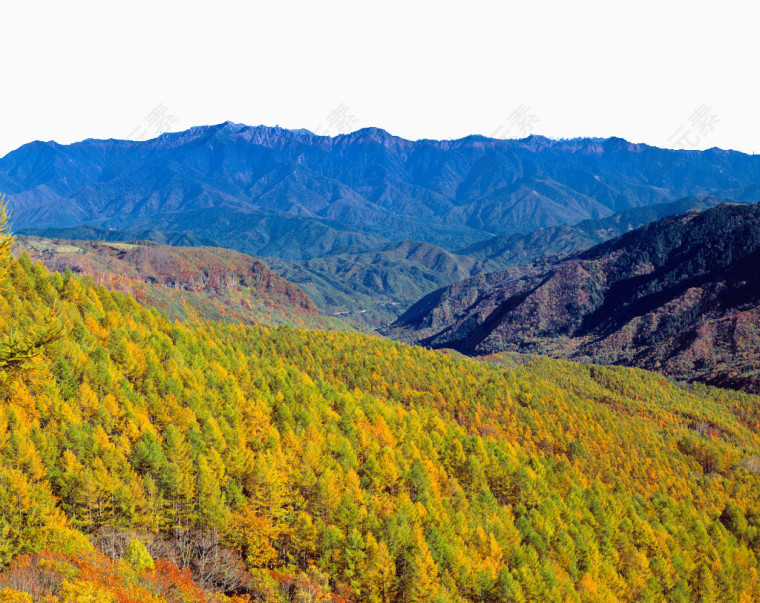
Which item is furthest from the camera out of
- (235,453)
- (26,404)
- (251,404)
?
(251,404)

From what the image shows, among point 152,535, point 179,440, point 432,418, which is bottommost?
point 432,418

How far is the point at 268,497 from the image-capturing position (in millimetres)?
52844

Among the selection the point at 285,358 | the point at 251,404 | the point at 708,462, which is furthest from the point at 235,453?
the point at 708,462

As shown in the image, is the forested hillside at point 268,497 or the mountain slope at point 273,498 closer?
the forested hillside at point 268,497

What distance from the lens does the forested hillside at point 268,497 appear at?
136ft

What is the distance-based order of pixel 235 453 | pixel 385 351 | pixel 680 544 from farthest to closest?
pixel 385 351 < pixel 680 544 < pixel 235 453

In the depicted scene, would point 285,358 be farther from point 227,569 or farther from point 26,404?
point 227,569

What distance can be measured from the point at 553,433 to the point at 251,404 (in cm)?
8651

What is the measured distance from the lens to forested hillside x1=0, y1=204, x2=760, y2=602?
41.4 m

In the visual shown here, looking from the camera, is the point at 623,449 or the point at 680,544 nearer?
the point at 680,544

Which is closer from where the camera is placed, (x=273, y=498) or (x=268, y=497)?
(x=273, y=498)

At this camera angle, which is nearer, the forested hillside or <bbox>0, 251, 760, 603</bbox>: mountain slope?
the forested hillside

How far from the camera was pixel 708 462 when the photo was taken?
136 meters

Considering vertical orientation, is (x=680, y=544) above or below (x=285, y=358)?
below
